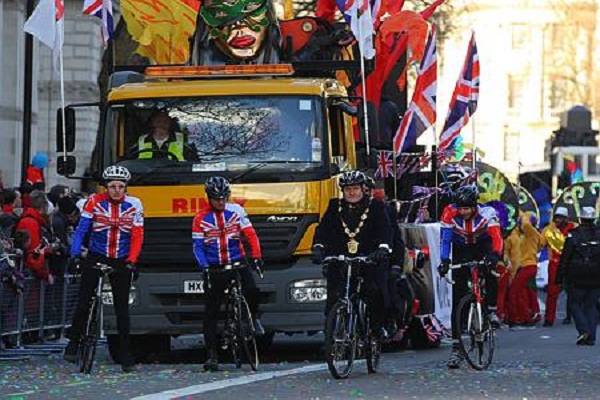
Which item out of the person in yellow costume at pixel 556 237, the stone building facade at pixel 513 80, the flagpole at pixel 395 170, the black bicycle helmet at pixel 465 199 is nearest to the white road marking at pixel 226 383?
the black bicycle helmet at pixel 465 199

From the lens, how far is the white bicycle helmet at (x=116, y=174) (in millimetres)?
17953

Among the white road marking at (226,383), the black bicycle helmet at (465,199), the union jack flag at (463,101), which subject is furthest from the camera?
the union jack flag at (463,101)

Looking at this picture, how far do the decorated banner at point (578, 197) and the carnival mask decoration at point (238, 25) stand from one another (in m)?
16.7

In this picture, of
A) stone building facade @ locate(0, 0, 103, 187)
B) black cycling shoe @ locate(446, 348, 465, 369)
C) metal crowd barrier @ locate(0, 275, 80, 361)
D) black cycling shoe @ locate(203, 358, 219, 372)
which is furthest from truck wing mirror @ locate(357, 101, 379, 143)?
stone building facade @ locate(0, 0, 103, 187)

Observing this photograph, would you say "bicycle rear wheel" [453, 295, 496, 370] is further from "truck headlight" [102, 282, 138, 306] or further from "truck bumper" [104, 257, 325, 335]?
"truck headlight" [102, 282, 138, 306]

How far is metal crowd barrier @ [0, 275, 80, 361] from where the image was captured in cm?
2105

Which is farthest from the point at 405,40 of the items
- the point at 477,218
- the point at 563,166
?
the point at 563,166

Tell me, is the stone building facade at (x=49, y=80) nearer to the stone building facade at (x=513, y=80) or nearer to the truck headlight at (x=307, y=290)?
the truck headlight at (x=307, y=290)

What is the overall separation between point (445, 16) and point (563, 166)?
12056 mm

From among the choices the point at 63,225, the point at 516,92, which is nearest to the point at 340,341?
the point at 63,225

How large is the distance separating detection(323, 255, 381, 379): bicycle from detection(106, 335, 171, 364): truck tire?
3.00m

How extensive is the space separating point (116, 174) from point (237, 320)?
5.71ft

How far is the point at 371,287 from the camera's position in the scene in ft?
57.0

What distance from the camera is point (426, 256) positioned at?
72.5 feet
